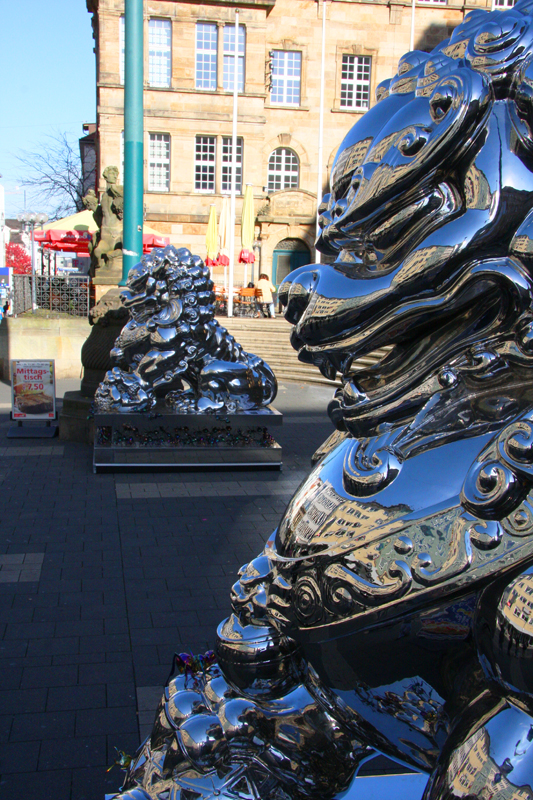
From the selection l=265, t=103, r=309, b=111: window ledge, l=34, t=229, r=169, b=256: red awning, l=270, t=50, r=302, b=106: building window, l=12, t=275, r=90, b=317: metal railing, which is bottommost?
l=12, t=275, r=90, b=317: metal railing

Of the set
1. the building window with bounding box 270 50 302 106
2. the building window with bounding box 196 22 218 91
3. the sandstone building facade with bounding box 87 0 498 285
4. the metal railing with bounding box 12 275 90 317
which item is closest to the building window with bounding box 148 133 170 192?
the sandstone building facade with bounding box 87 0 498 285

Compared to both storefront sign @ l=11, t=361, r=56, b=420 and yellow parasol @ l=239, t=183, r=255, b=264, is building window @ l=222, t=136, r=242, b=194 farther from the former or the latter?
storefront sign @ l=11, t=361, r=56, b=420

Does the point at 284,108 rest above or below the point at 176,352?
above

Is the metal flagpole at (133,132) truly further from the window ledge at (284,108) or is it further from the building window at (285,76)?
the building window at (285,76)

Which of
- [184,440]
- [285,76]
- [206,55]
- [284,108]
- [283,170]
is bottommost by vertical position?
[184,440]

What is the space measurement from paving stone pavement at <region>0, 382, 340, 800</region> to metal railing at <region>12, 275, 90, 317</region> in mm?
8876

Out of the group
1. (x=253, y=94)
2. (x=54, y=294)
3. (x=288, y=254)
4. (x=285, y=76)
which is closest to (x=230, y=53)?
(x=253, y=94)

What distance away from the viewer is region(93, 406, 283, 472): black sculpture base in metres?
8.04

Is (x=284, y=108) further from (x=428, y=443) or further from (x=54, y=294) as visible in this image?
(x=428, y=443)

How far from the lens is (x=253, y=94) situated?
31625 millimetres

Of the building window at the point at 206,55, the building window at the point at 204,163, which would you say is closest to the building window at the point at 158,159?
the building window at the point at 204,163

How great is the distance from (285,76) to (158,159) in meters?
7.30

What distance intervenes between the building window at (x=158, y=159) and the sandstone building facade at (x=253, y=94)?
0.15 feet

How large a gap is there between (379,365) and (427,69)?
0.53 m
